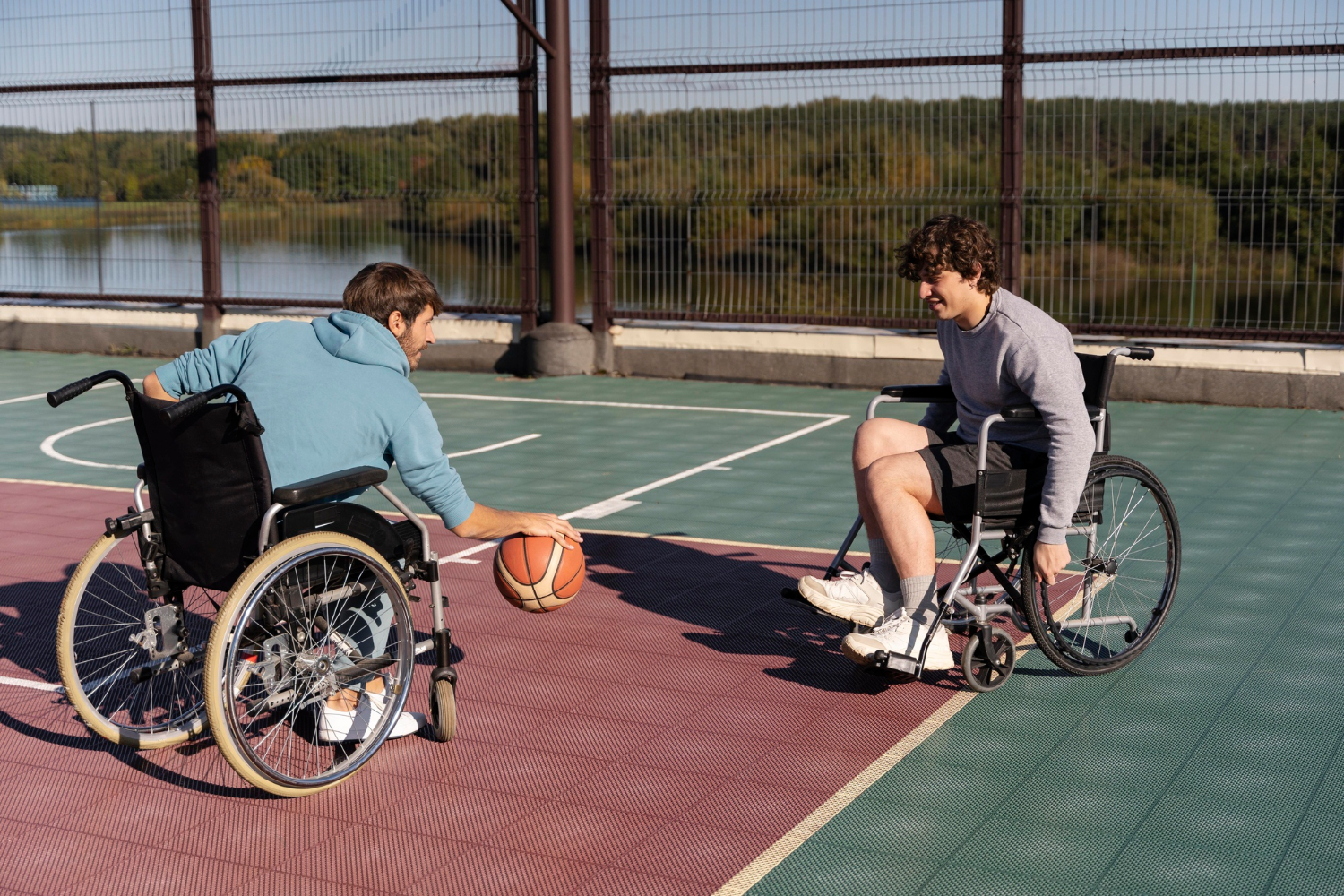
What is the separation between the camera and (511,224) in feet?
45.3

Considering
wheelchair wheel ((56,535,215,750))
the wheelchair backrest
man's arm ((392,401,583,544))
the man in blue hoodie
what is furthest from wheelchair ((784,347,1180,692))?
wheelchair wheel ((56,535,215,750))

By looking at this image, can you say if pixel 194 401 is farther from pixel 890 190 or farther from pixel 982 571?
pixel 890 190

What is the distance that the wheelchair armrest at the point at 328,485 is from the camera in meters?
3.77

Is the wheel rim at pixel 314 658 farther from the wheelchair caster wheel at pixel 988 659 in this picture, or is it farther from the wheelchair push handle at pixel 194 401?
the wheelchair caster wheel at pixel 988 659

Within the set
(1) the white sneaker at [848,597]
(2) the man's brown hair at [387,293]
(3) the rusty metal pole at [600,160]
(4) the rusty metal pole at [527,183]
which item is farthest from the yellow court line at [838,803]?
(4) the rusty metal pole at [527,183]

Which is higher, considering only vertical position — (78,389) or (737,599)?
(78,389)

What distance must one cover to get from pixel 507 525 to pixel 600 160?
9567 mm

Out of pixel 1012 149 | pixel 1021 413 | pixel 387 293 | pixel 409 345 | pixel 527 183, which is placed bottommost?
pixel 1021 413

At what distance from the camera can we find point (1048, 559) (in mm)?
4469

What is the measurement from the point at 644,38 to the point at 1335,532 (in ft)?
Answer: 25.7

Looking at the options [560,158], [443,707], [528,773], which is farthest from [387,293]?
[560,158]

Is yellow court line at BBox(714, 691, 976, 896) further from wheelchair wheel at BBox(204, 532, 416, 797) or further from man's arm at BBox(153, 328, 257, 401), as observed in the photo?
man's arm at BBox(153, 328, 257, 401)

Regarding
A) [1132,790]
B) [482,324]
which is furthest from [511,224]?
[1132,790]

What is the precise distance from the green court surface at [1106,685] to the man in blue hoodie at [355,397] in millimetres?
1305
